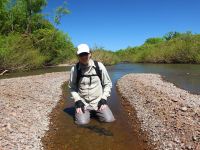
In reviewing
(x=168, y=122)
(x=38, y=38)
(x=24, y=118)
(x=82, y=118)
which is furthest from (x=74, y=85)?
(x=38, y=38)

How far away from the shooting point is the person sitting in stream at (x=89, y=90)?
11.4 m

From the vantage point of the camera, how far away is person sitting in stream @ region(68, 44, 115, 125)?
11.4 m

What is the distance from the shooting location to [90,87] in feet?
37.9

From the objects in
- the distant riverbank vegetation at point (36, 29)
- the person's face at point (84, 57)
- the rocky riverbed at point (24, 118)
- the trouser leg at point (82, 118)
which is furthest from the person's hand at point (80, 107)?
the distant riverbank vegetation at point (36, 29)

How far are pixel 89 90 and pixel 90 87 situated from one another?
12cm

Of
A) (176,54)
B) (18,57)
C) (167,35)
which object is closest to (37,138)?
(18,57)

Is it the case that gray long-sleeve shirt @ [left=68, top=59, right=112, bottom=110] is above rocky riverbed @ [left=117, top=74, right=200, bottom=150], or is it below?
above

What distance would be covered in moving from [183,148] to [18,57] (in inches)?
1383

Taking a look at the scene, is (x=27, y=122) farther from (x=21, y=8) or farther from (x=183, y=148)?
(x=21, y=8)

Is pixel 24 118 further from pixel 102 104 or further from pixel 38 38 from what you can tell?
pixel 38 38

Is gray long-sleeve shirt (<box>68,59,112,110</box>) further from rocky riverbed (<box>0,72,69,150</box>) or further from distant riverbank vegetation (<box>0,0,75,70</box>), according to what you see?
distant riverbank vegetation (<box>0,0,75,70</box>)

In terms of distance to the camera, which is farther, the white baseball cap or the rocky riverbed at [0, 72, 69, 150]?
the white baseball cap

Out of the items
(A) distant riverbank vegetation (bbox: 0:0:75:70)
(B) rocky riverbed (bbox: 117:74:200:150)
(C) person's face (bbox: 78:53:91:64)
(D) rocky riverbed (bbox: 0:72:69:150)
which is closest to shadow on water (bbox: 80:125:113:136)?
(B) rocky riverbed (bbox: 117:74:200:150)

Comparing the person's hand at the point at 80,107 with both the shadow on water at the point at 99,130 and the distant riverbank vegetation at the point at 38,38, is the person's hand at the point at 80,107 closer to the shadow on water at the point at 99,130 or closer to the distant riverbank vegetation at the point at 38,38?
the shadow on water at the point at 99,130
